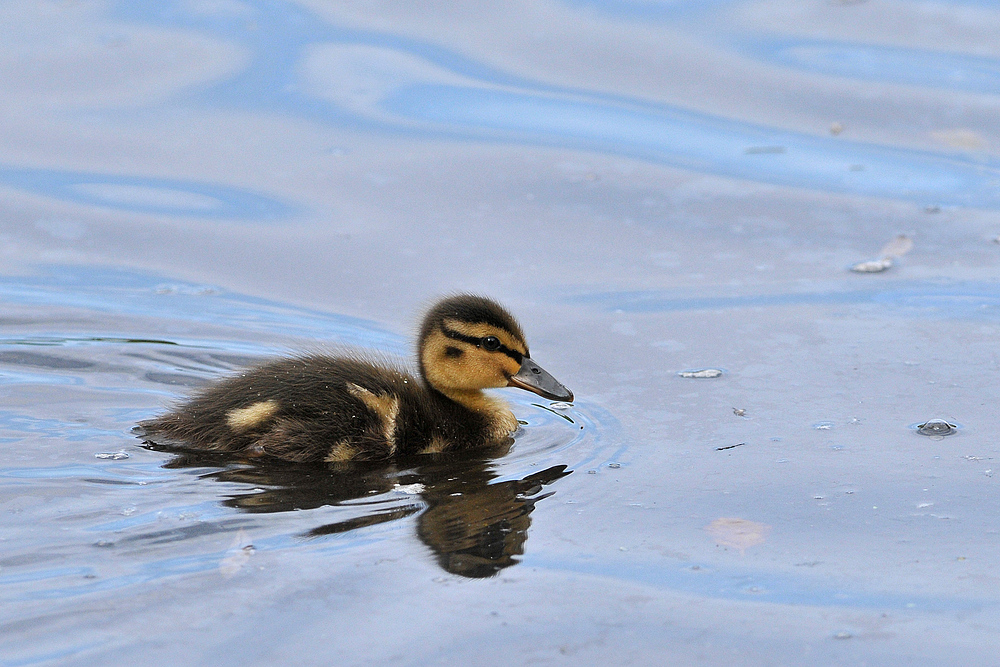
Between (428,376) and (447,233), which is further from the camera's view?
(447,233)

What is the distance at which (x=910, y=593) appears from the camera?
3.82 m

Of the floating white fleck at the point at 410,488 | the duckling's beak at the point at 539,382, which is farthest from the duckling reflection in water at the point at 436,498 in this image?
the duckling's beak at the point at 539,382

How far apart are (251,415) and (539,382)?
1148 mm

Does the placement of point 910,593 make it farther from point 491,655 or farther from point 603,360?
point 603,360

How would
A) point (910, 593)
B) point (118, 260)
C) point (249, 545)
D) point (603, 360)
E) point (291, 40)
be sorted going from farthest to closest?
1. point (291, 40)
2. point (118, 260)
3. point (603, 360)
4. point (249, 545)
5. point (910, 593)

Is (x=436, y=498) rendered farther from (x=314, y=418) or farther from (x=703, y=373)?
(x=703, y=373)

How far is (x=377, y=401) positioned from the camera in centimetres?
521

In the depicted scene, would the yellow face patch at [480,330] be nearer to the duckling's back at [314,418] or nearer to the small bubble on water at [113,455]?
the duckling's back at [314,418]

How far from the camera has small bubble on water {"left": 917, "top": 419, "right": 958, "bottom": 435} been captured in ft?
16.6

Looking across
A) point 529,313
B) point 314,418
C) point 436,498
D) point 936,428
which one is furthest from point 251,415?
point 936,428

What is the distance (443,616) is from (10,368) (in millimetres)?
2898

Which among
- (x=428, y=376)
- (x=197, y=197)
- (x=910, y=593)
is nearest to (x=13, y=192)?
(x=197, y=197)

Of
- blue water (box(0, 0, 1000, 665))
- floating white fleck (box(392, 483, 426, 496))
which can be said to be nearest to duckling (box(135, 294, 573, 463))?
blue water (box(0, 0, 1000, 665))

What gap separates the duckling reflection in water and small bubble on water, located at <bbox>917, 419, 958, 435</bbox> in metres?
1.38
